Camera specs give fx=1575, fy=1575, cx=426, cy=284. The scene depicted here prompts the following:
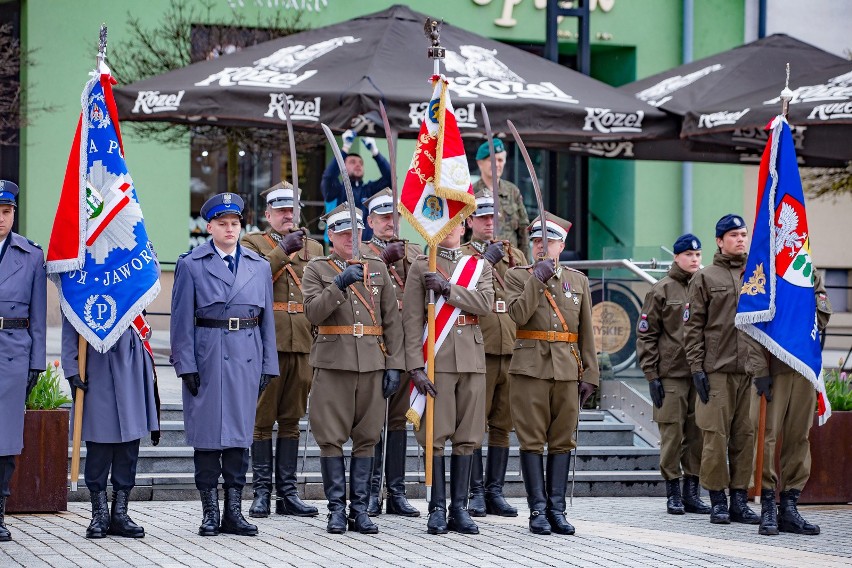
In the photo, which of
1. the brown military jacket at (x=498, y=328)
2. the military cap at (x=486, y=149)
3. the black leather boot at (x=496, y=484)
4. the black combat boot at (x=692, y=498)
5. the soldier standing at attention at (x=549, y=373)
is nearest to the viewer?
the soldier standing at attention at (x=549, y=373)

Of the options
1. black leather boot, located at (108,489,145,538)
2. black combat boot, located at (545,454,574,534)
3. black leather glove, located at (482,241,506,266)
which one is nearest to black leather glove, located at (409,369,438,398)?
black leather glove, located at (482,241,506,266)

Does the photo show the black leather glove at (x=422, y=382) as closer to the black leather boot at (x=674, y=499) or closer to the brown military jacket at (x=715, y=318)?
the brown military jacket at (x=715, y=318)

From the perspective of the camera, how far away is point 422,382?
9.51 meters

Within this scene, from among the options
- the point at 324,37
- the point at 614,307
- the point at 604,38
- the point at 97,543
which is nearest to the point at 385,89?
the point at 324,37

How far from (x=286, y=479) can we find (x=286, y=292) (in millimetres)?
1261

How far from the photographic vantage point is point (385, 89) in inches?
469

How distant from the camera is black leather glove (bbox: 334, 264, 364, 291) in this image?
30.8 feet

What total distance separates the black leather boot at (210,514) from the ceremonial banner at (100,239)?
3.51 ft

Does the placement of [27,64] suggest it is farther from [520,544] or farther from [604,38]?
[520,544]

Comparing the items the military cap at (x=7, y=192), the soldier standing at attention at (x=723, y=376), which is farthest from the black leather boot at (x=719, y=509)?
the military cap at (x=7, y=192)

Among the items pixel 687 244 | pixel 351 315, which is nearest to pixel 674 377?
pixel 687 244

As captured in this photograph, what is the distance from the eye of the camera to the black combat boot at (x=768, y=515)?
34.0ft

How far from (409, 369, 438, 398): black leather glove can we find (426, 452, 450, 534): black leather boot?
15.7 inches

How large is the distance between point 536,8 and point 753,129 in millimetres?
8921
